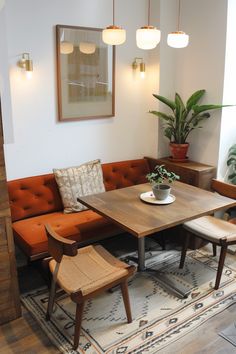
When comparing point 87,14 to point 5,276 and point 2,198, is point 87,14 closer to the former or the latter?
point 2,198

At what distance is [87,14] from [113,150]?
1.36 meters

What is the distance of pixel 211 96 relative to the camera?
3.51 m

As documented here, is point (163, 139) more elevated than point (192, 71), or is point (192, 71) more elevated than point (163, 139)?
point (192, 71)

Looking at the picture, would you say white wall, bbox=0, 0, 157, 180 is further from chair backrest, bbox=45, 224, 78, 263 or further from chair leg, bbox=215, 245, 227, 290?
chair leg, bbox=215, 245, 227, 290

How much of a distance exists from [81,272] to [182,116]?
2.00m

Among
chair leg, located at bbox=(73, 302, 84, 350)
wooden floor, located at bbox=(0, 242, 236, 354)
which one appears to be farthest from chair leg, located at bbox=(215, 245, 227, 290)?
chair leg, located at bbox=(73, 302, 84, 350)

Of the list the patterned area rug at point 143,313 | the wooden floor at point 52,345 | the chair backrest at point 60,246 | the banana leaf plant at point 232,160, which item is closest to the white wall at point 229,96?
the banana leaf plant at point 232,160

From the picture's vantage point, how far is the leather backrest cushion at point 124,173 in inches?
143

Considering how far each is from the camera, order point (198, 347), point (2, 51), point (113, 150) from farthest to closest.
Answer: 1. point (113, 150)
2. point (2, 51)
3. point (198, 347)

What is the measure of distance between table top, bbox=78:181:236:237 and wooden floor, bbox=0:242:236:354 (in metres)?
0.74

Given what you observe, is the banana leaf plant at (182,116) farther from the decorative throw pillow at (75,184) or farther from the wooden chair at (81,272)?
the wooden chair at (81,272)

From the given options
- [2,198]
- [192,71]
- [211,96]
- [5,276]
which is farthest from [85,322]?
[192,71]

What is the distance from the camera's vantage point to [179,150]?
12.0 ft

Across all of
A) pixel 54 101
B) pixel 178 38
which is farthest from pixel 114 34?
pixel 54 101
